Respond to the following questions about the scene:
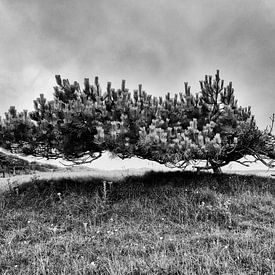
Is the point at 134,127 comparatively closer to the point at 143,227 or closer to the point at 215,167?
the point at 143,227

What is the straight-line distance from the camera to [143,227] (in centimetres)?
573

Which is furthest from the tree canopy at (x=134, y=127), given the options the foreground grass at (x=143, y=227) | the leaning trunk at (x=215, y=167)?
the foreground grass at (x=143, y=227)

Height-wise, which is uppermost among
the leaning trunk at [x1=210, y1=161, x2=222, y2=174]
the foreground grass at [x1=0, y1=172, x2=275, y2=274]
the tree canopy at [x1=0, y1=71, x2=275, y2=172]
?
the tree canopy at [x1=0, y1=71, x2=275, y2=172]

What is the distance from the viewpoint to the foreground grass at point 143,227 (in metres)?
3.95

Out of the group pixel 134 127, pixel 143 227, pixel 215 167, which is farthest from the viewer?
pixel 215 167

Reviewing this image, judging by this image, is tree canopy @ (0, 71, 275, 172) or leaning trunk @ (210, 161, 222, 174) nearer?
tree canopy @ (0, 71, 275, 172)

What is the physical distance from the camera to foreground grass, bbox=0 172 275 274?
13.0 feet

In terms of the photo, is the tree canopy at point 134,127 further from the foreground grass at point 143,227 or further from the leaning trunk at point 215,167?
the foreground grass at point 143,227

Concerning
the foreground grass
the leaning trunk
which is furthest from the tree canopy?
the foreground grass

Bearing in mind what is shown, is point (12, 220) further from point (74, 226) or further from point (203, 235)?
point (203, 235)

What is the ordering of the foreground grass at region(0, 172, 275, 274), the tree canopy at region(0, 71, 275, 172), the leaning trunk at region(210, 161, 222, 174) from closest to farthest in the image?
the foreground grass at region(0, 172, 275, 274) → the tree canopy at region(0, 71, 275, 172) → the leaning trunk at region(210, 161, 222, 174)

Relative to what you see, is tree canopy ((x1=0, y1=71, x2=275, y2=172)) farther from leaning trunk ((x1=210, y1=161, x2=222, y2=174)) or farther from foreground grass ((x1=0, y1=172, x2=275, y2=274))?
foreground grass ((x1=0, y1=172, x2=275, y2=274))

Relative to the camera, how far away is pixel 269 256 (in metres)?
4.06

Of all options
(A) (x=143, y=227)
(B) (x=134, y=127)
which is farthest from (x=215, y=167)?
(A) (x=143, y=227)
